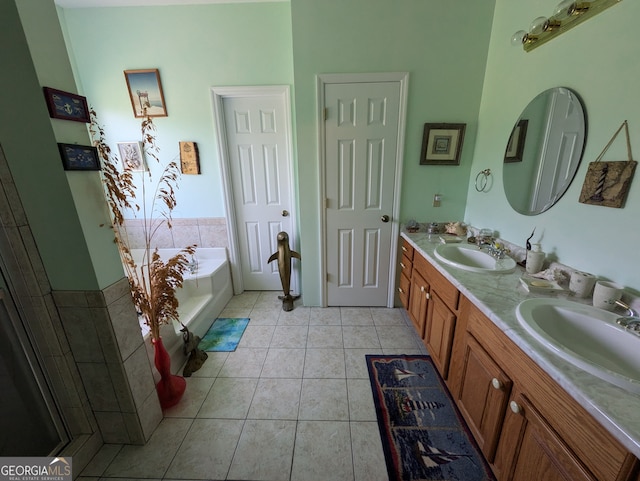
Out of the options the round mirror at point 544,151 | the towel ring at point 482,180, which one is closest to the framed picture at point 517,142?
the round mirror at point 544,151

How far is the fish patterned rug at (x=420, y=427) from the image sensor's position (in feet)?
3.95

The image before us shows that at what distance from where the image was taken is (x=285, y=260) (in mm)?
2492

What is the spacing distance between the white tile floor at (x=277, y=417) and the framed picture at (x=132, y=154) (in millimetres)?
2095

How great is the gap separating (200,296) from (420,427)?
2.11 metres

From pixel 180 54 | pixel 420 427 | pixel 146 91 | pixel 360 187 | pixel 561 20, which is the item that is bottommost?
pixel 420 427

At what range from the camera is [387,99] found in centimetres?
203

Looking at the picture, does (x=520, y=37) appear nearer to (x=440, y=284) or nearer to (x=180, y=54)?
(x=440, y=284)

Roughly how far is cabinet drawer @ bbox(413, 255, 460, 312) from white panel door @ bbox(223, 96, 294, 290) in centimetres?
144

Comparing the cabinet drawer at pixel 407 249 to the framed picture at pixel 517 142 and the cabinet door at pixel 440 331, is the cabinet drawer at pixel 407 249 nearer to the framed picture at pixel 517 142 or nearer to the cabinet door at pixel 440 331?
the cabinet door at pixel 440 331

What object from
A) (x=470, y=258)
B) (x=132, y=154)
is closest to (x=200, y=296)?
(x=132, y=154)

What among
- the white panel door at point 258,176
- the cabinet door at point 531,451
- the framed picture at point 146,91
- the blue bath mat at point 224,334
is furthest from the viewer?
the white panel door at point 258,176

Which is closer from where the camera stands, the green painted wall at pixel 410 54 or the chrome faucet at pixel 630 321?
the chrome faucet at pixel 630 321

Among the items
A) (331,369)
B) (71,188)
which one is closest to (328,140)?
(71,188)

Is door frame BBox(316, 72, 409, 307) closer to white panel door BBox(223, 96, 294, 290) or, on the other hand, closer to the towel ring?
white panel door BBox(223, 96, 294, 290)
